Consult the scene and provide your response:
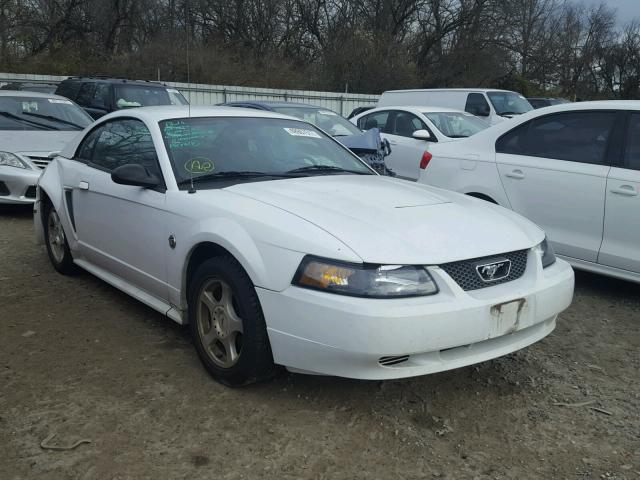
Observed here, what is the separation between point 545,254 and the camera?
3.45 metres

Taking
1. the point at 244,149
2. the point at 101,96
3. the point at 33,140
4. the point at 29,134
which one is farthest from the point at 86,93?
the point at 244,149

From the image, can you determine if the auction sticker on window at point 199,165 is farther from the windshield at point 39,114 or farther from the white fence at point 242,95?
the white fence at point 242,95

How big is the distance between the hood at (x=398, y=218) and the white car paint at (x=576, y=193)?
148 centimetres

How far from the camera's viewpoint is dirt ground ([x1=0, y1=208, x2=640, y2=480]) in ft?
8.56

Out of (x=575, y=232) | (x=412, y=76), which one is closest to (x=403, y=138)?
(x=575, y=232)

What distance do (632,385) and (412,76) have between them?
2676cm

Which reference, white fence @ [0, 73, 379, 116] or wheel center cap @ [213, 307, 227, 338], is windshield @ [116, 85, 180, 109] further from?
wheel center cap @ [213, 307, 227, 338]

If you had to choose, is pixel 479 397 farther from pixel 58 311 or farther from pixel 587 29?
pixel 587 29

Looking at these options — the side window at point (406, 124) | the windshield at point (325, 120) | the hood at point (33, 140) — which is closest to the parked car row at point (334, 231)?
the hood at point (33, 140)

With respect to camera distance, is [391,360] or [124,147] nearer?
[391,360]

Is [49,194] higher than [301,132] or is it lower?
lower

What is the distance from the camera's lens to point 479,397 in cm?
321

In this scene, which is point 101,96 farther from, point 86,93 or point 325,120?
point 325,120

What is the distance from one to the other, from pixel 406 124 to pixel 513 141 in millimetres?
4883
